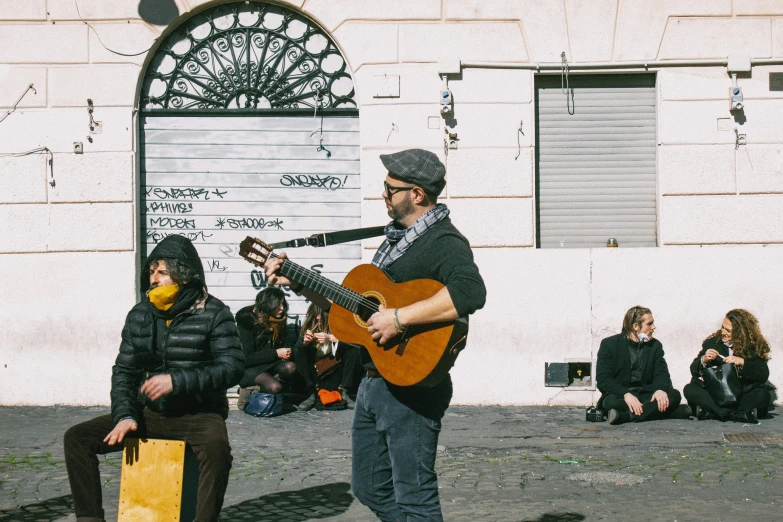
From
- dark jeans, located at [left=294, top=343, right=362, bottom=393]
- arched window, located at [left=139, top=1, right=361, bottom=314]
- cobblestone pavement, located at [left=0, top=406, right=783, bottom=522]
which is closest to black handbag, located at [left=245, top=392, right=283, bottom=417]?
cobblestone pavement, located at [left=0, top=406, right=783, bottom=522]

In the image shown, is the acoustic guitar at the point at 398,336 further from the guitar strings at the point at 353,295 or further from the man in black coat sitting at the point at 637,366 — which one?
the man in black coat sitting at the point at 637,366

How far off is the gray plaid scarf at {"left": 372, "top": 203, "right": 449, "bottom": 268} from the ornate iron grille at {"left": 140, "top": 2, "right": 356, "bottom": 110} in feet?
22.3

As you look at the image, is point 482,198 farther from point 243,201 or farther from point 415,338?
point 415,338

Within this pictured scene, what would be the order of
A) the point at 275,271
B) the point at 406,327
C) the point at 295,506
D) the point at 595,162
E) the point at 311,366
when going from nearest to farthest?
the point at 406,327 → the point at 275,271 → the point at 295,506 → the point at 311,366 → the point at 595,162

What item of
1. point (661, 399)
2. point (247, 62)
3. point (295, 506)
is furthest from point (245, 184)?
point (295, 506)

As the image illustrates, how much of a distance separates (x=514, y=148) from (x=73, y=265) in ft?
15.4

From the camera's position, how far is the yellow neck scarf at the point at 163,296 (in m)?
5.12

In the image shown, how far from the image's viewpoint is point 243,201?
37.2 feet

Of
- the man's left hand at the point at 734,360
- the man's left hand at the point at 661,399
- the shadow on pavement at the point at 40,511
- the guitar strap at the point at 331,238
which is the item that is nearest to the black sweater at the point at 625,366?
the man's left hand at the point at 661,399

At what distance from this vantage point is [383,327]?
14.1ft

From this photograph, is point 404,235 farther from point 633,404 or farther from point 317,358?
point 317,358

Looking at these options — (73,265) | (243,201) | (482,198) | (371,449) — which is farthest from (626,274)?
(371,449)

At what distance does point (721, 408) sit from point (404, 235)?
631 centimetres

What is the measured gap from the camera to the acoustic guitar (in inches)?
167
